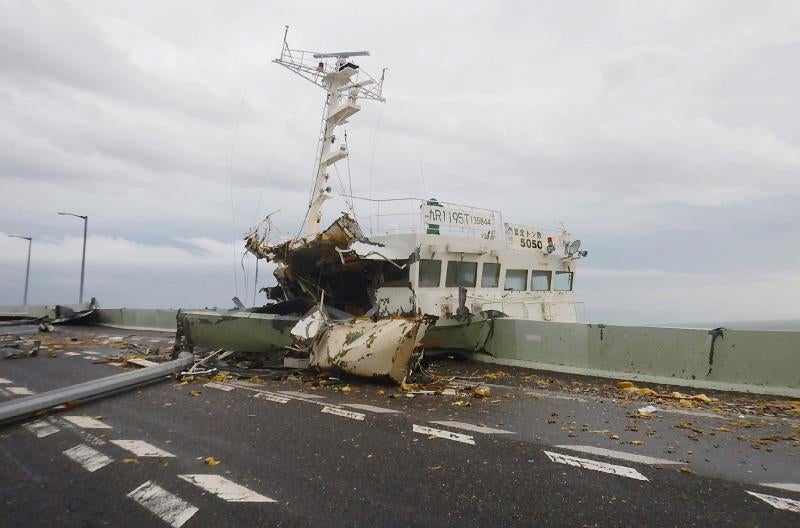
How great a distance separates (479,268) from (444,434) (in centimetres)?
887

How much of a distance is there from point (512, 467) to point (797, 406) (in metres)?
5.09

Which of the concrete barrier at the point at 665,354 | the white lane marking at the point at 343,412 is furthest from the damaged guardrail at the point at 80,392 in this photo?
the concrete barrier at the point at 665,354

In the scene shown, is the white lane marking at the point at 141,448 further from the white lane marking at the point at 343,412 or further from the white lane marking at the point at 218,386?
the white lane marking at the point at 218,386

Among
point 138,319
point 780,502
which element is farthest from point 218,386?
point 138,319

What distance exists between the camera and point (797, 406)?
638cm

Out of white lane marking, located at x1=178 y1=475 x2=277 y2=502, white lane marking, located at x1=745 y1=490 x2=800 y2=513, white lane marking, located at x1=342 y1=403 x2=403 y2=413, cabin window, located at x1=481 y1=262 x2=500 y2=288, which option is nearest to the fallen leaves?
white lane marking, located at x1=342 y1=403 x2=403 y2=413

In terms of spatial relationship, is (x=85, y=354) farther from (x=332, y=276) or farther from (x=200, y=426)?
(x=200, y=426)

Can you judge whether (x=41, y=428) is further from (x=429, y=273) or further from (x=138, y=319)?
(x=138, y=319)

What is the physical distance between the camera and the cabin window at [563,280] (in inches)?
614

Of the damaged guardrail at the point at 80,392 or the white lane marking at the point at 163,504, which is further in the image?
the damaged guardrail at the point at 80,392

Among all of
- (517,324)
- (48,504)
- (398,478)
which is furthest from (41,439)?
(517,324)

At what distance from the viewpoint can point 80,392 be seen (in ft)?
20.7

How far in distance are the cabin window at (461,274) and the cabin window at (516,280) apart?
1.31 meters

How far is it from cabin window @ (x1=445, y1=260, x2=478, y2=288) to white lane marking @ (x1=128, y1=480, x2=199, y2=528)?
9887mm
